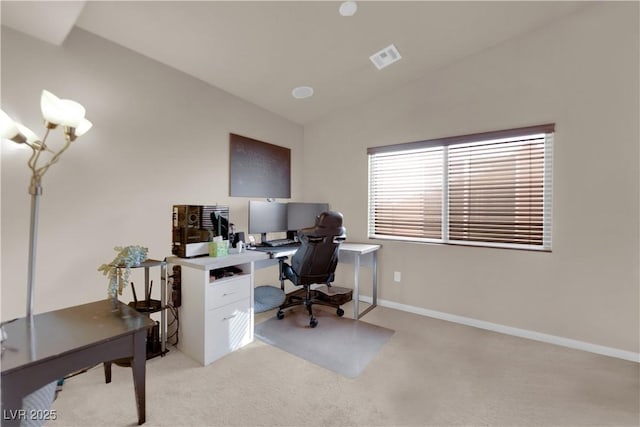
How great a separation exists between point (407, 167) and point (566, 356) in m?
2.26

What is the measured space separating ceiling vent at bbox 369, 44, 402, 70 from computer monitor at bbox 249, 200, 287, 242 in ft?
6.12

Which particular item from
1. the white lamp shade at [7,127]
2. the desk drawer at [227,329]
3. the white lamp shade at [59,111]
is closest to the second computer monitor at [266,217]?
the desk drawer at [227,329]

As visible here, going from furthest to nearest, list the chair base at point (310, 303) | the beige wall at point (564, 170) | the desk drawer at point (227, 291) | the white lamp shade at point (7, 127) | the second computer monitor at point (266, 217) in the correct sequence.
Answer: the second computer monitor at point (266, 217)
the chair base at point (310, 303)
the beige wall at point (564, 170)
the desk drawer at point (227, 291)
the white lamp shade at point (7, 127)

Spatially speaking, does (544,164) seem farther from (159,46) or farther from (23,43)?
(23,43)

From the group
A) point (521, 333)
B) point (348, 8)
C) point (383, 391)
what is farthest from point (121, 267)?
point (521, 333)

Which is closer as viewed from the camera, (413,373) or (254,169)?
(413,373)

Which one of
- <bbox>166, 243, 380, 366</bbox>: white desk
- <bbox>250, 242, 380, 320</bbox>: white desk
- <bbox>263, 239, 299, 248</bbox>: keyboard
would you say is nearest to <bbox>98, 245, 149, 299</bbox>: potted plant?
<bbox>166, 243, 380, 366</bbox>: white desk

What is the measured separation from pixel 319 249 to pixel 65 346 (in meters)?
1.98

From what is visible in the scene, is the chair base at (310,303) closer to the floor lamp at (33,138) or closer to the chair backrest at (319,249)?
the chair backrest at (319,249)

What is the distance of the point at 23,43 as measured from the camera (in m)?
1.90

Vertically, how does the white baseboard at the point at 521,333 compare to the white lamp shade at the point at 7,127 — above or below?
below

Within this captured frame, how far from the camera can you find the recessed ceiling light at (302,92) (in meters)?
3.26

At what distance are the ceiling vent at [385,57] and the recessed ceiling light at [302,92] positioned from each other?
784mm

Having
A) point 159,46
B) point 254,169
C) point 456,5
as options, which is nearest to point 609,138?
point 456,5
